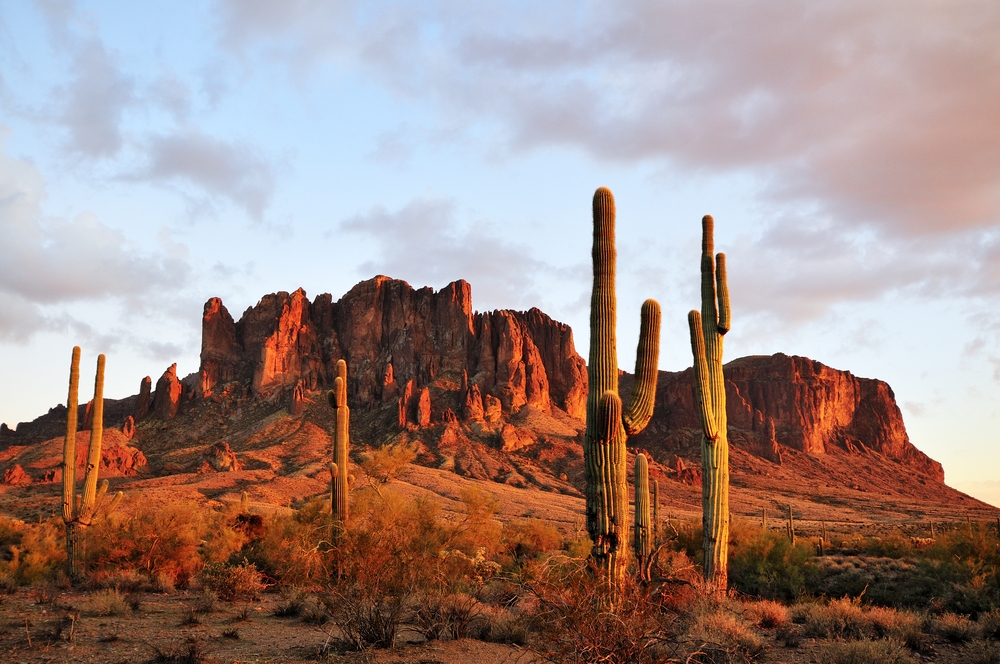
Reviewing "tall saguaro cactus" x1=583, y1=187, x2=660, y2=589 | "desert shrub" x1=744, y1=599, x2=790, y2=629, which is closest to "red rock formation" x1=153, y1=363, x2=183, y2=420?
"desert shrub" x1=744, y1=599, x2=790, y2=629

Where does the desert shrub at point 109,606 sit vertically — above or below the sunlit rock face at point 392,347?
below

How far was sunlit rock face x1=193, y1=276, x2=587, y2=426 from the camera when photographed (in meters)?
92.1

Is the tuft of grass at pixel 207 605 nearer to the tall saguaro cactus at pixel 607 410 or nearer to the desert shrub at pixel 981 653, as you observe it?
the tall saguaro cactus at pixel 607 410

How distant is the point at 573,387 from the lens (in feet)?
319

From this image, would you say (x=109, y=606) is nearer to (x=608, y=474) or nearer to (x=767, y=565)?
(x=608, y=474)

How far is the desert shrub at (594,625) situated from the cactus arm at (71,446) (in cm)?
1664

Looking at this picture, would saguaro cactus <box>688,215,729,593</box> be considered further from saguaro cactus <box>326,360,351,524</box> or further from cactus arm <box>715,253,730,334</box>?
saguaro cactus <box>326,360,351,524</box>

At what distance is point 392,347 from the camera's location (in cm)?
9812

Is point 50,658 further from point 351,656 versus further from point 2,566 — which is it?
point 2,566

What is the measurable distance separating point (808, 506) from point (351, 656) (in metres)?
66.9

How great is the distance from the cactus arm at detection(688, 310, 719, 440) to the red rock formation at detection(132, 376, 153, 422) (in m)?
87.1

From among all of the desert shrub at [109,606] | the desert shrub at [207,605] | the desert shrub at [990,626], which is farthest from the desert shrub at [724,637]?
the desert shrub at [109,606]

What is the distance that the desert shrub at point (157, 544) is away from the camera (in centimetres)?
1961

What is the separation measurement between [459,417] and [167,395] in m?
36.6
